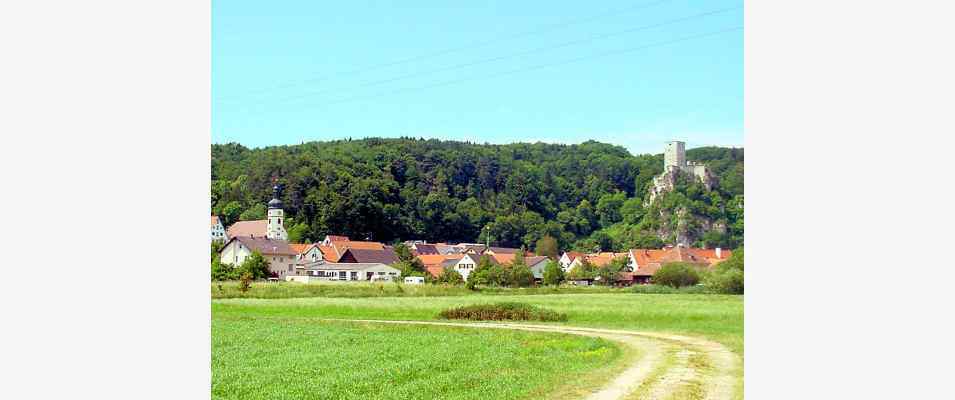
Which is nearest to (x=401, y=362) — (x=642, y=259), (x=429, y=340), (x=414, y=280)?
(x=429, y=340)

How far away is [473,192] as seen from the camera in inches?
304

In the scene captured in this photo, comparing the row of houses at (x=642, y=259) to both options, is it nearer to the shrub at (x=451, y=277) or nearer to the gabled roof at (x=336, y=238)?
the shrub at (x=451, y=277)

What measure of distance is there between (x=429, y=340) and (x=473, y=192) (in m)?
1.16

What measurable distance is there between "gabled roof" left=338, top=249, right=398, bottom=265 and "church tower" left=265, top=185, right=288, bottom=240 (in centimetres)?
51

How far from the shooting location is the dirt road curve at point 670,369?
20.9 ft

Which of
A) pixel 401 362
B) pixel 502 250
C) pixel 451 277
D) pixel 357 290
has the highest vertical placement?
pixel 502 250

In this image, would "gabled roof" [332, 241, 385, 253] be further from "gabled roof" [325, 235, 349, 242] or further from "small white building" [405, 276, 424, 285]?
"small white building" [405, 276, 424, 285]

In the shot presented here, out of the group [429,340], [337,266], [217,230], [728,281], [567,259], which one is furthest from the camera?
[217,230]

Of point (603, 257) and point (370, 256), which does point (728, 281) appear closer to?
point (603, 257)

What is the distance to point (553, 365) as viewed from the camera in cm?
684

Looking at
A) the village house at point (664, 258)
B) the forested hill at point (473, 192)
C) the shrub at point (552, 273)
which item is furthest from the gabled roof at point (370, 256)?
the village house at point (664, 258)
